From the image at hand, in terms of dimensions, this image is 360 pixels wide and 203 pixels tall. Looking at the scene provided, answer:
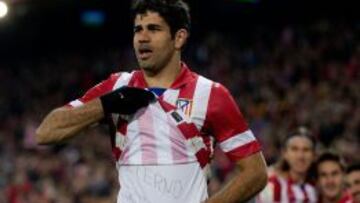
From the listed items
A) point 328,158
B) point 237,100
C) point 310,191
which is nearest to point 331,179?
point 328,158

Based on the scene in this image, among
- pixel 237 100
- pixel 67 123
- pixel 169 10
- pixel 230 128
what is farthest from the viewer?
pixel 237 100

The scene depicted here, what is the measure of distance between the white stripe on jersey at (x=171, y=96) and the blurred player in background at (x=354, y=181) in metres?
3.52

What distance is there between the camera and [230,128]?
4.36 m

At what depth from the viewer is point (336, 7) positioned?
18.9m

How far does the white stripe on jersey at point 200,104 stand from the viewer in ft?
14.3

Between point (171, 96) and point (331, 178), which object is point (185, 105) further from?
point (331, 178)

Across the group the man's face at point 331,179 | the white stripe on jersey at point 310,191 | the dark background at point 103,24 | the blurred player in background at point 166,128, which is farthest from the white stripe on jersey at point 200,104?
the dark background at point 103,24

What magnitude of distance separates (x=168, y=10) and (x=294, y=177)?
11.5ft

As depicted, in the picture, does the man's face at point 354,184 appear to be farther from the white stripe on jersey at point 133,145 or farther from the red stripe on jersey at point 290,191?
the white stripe on jersey at point 133,145

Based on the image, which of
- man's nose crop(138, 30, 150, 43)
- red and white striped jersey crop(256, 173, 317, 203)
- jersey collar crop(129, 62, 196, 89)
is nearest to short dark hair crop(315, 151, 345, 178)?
red and white striped jersey crop(256, 173, 317, 203)

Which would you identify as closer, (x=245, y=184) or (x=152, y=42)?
(x=245, y=184)

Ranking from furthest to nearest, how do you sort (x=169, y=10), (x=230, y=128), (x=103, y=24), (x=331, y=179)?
1. (x=103, y=24)
2. (x=331, y=179)
3. (x=169, y=10)
4. (x=230, y=128)

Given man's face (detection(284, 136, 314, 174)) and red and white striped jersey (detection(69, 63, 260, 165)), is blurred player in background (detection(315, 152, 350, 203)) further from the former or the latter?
red and white striped jersey (detection(69, 63, 260, 165))

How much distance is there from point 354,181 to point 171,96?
11.9ft
